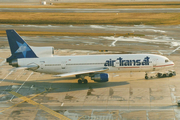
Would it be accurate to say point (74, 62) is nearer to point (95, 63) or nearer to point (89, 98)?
point (95, 63)

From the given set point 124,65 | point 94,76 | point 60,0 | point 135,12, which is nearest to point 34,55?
point 94,76

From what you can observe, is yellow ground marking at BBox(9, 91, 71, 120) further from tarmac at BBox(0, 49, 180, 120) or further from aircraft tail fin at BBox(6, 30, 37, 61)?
aircraft tail fin at BBox(6, 30, 37, 61)

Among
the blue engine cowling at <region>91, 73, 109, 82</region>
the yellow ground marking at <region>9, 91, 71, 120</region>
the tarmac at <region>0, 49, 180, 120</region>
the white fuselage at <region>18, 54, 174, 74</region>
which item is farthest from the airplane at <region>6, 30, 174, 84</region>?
the yellow ground marking at <region>9, 91, 71, 120</region>

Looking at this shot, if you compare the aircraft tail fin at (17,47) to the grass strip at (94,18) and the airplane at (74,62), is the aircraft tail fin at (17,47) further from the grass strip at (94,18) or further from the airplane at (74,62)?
the grass strip at (94,18)

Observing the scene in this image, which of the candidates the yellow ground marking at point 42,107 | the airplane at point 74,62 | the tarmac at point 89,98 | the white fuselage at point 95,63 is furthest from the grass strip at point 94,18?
the yellow ground marking at point 42,107

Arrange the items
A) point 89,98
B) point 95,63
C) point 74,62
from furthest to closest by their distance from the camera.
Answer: point 74,62 < point 95,63 < point 89,98

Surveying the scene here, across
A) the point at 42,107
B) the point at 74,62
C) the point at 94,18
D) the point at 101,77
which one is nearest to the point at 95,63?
the point at 101,77

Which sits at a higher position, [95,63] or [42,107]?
[95,63]
